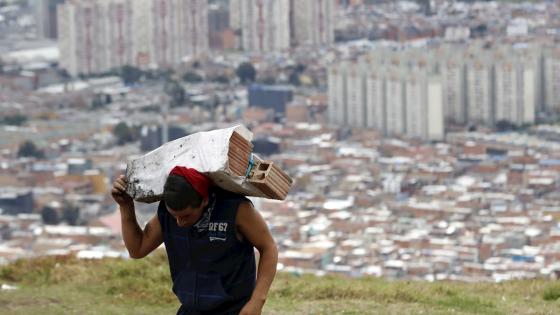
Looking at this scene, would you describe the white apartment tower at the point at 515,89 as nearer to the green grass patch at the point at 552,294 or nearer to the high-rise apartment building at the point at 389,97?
the high-rise apartment building at the point at 389,97

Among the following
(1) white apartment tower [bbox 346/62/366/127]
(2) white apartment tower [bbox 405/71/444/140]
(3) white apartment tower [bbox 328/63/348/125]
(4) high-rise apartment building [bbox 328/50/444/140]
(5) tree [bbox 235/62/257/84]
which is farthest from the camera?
(5) tree [bbox 235/62/257/84]

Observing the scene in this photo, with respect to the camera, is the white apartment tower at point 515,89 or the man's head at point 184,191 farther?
the white apartment tower at point 515,89

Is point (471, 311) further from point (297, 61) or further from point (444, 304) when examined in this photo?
point (297, 61)

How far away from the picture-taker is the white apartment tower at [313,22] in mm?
42406

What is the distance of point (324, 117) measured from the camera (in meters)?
34.6

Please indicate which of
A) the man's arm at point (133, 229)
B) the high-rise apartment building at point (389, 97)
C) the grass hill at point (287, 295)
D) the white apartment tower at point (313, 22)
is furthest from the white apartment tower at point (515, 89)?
the man's arm at point (133, 229)

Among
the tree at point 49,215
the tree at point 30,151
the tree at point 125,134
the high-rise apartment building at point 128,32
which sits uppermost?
the high-rise apartment building at point 128,32

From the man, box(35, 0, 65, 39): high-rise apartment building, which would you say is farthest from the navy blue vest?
box(35, 0, 65, 39): high-rise apartment building

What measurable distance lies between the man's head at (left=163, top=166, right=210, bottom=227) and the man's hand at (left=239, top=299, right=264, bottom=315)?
182 mm

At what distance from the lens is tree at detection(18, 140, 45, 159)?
29.7 meters

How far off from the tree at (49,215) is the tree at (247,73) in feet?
46.9

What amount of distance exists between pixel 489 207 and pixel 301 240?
4.14 metres

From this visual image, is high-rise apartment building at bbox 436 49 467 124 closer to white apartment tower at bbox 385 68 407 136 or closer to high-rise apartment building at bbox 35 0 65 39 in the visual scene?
white apartment tower at bbox 385 68 407 136

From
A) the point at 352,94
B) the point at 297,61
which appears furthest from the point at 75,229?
the point at 297,61
